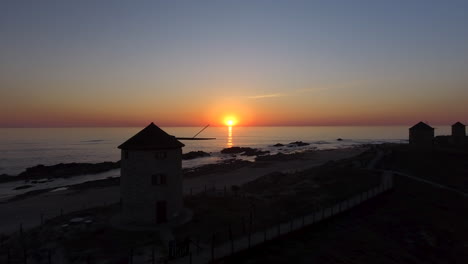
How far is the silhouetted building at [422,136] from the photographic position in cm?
6450

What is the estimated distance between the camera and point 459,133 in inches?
2820

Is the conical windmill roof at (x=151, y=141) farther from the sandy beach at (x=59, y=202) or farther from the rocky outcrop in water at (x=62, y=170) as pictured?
the rocky outcrop in water at (x=62, y=170)

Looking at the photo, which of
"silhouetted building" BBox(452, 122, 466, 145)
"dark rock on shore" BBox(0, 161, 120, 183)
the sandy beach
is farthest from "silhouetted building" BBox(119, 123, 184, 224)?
"silhouetted building" BBox(452, 122, 466, 145)

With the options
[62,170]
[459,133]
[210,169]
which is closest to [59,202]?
[62,170]

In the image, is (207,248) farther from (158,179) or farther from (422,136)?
(422,136)

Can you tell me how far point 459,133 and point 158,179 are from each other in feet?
248

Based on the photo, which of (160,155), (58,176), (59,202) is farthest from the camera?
(58,176)

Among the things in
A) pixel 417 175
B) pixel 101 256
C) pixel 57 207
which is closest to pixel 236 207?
pixel 101 256

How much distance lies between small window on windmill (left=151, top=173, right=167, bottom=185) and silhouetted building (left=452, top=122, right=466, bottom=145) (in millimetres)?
74190

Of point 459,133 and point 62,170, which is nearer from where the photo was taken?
point 62,170

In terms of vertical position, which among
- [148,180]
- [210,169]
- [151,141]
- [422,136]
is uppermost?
[151,141]

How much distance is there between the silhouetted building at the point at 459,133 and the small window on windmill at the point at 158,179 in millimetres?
74190

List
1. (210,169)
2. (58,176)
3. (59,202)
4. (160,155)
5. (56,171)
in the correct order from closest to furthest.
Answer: (160,155) → (59,202) → (58,176) → (56,171) → (210,169)

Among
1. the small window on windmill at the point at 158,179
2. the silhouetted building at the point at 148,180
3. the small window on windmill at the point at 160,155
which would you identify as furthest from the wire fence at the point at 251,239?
the small window on windmill at the point at 160,155
